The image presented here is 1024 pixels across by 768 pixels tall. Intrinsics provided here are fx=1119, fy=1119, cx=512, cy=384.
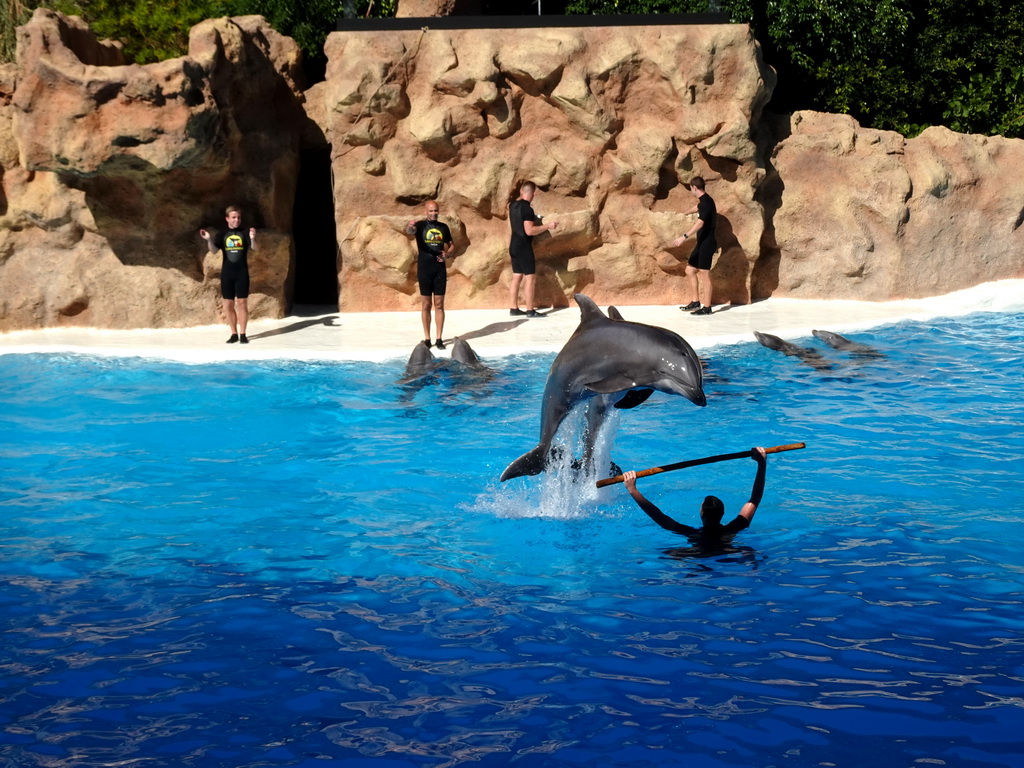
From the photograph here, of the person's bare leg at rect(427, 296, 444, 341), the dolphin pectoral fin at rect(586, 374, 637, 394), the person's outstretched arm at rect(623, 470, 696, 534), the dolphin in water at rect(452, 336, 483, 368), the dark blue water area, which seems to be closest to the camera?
the dark blue water area

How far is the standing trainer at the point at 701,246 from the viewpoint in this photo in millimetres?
13500

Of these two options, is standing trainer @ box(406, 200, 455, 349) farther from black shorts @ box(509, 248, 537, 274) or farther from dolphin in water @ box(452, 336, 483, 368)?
black shorts @ box(509, 248, 537, 274)

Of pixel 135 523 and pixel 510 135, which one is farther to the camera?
pixel 510 135

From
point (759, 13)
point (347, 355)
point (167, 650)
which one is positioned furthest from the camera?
point (759, 13)

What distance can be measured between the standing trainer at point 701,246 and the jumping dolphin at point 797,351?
1.78 meters

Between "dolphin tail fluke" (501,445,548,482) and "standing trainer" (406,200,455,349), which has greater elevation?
"standing trainer" (406,200,455,349)

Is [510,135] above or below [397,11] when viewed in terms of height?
below

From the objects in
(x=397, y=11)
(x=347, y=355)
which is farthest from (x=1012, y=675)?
(x=397, y=11)

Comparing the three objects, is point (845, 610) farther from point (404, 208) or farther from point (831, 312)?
point (404, 208)

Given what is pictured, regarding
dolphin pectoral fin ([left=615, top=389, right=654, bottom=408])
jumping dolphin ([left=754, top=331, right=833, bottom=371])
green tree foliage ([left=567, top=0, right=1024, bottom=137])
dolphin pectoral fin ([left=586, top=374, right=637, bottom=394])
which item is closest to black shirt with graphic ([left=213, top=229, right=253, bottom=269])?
jumping dolphin ([left=754, top=331, right=833, bottom=371])

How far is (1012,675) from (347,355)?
7802mm

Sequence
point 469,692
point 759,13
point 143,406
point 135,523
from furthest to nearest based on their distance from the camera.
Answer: point 759,13, point 143,406, point 135,523, point 469,692

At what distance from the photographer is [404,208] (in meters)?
14.2

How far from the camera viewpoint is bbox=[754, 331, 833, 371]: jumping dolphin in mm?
11359
